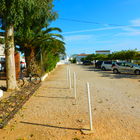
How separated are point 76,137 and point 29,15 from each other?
6.65 m

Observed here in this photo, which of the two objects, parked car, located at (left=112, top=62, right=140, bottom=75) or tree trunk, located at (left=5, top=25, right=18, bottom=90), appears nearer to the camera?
tree trunk, located at (left=5, top=25, right=18, bottom=90)

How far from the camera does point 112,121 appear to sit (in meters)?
4.27

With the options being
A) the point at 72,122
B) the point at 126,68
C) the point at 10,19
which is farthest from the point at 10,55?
the point at 126,68

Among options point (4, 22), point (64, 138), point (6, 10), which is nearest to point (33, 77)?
point (4, 22)

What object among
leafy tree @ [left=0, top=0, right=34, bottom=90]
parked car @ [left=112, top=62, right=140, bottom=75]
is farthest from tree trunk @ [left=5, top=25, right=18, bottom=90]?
parked car @ [left=112, top=62, right=140, bottom=75]

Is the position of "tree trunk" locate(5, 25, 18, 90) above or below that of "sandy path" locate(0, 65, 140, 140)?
above

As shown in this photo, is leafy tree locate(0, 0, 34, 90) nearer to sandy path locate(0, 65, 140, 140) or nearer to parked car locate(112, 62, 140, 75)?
sandy path locate(0, 65, 140, 140)

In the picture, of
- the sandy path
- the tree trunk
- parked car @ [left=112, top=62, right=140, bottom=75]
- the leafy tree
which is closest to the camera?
the sandy path

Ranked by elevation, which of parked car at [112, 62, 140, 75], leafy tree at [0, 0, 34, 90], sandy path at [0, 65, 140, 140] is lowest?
sandy path at [0, 65, 140, 140]

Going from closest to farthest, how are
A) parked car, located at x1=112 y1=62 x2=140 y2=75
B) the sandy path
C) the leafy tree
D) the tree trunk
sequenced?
the sandy path < the leafy tree < the tree trunk < parked car, located at x1=112 y1=62 x2=140 y2=75

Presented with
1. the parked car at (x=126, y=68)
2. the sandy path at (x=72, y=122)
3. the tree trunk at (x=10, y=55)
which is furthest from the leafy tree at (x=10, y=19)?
the parked car at (x=126, y=68)

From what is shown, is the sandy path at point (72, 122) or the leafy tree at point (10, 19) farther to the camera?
the leafy tree at point (10, 19)

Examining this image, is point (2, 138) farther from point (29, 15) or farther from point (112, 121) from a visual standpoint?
point (29, 15)

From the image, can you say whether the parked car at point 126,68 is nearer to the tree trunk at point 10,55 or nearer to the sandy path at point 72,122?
the sandy path at point 72,122
